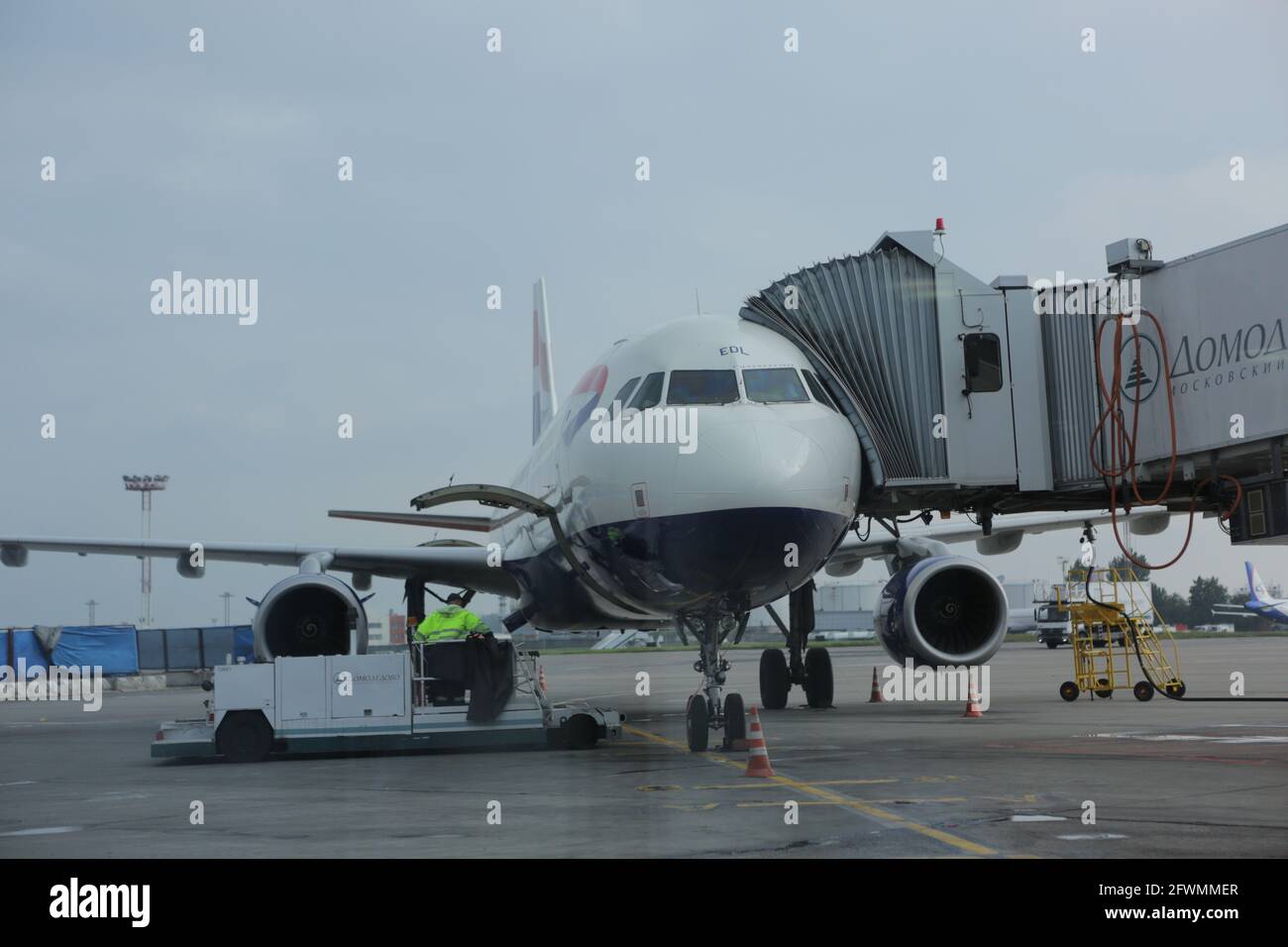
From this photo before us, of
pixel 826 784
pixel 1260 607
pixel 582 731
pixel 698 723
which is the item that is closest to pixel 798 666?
pixel 582 731

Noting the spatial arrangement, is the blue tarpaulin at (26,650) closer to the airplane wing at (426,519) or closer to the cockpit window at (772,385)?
the airplane wing at (426,519)

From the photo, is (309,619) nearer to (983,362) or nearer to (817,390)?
(817,390)

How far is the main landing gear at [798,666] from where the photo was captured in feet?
63.7

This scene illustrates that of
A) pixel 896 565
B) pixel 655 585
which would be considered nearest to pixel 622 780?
pixel 655 585

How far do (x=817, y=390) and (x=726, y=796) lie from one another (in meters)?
4.97

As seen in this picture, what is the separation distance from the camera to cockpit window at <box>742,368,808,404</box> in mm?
12711

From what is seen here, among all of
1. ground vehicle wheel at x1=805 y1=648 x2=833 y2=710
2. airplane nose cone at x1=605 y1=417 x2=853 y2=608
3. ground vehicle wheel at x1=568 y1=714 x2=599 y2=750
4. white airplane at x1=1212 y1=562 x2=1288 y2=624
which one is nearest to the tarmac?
ground vehicle wheel at x1=568 y1=714 x2=599 y2=750

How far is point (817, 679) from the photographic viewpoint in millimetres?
20562

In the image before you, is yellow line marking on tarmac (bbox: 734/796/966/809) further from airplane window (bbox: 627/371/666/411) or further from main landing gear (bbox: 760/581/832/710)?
main landing gear (bbox: 760/581/832/710)

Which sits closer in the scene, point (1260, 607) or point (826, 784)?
point (826, 784)

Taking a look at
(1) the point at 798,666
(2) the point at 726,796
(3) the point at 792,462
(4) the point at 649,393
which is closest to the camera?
(2) the point at 726,796

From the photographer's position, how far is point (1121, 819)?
7879 mm
